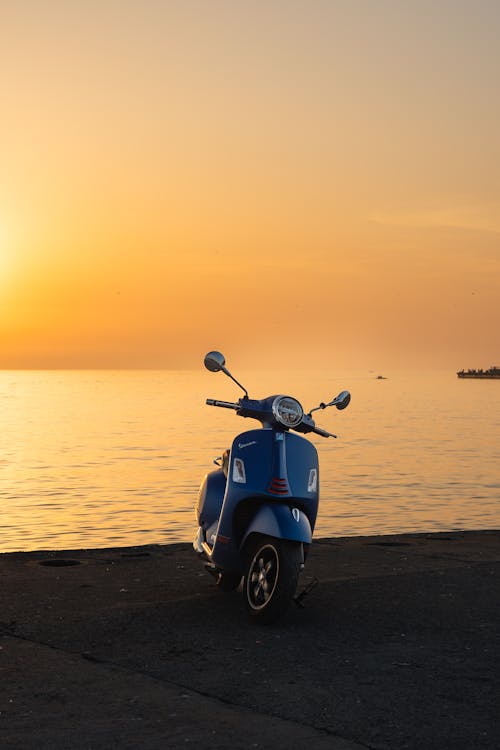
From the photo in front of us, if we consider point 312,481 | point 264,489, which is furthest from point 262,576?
point 312,481

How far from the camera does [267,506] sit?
7.28m

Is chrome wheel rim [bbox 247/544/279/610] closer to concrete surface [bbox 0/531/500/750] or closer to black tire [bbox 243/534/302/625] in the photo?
black tire [bbox 243/534/302/625]

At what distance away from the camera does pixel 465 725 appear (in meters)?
4.87

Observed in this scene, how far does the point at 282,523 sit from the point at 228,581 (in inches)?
54.2

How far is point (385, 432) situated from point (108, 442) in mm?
16248

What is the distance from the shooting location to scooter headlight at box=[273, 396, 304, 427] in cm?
736

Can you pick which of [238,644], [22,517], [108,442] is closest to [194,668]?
[238,644]

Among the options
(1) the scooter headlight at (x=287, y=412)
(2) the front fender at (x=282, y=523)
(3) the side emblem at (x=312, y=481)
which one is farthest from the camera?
(3) the side emblem at (x=312, y=481)

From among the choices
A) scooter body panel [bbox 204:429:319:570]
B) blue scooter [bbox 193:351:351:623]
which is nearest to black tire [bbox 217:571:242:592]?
blue scooter [bbox 193:351:351:623]

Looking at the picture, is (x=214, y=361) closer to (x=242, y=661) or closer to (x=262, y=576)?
(x=262, y=576)

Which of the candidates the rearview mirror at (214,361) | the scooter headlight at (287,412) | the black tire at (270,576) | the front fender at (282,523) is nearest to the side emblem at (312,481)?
the front fender at (282,523)

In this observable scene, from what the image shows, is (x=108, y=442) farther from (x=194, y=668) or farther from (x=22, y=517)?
(x=194, y=668)

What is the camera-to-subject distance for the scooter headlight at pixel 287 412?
736 cm

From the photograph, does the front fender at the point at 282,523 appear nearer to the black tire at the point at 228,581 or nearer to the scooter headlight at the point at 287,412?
the scooter headlight at the point at 287,412
